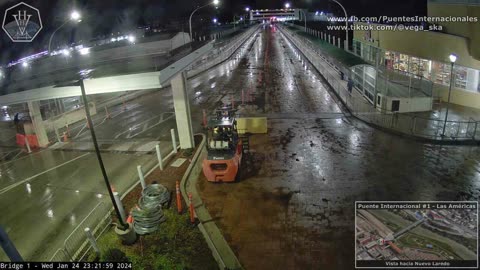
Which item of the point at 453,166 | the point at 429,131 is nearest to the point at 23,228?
the point at 453,166

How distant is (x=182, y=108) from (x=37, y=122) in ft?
31.6

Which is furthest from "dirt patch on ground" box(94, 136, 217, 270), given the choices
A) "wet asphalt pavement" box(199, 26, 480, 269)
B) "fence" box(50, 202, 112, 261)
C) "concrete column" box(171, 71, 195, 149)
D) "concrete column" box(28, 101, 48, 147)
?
"concrete column" box(28, 101, 48, 147)

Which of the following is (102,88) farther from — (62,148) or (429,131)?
(429,131)

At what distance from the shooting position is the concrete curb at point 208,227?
31.2ft

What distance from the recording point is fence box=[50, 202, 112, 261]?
10.0 metres

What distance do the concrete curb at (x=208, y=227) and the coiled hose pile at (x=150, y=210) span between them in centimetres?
101

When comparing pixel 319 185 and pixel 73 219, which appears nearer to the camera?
pixel 73 219

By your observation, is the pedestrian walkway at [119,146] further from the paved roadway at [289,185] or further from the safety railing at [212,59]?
the safety railing at [212,59]

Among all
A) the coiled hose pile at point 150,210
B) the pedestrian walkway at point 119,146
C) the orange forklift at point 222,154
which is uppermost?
the orange forklift at point 222,154

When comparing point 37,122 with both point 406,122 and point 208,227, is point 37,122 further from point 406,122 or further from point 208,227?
point 406,122

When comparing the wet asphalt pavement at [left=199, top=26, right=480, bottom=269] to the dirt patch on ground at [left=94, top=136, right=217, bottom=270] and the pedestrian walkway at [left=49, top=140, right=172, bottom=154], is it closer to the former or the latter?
the dirt patch on ground at [left=94, top=136, right=217, bottom=270]

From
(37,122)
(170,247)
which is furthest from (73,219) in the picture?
(37,122)

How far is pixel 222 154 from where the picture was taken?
45.5 ft

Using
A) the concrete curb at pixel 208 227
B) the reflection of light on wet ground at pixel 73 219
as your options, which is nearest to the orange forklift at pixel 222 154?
the concrete curb at pixel 208 227
